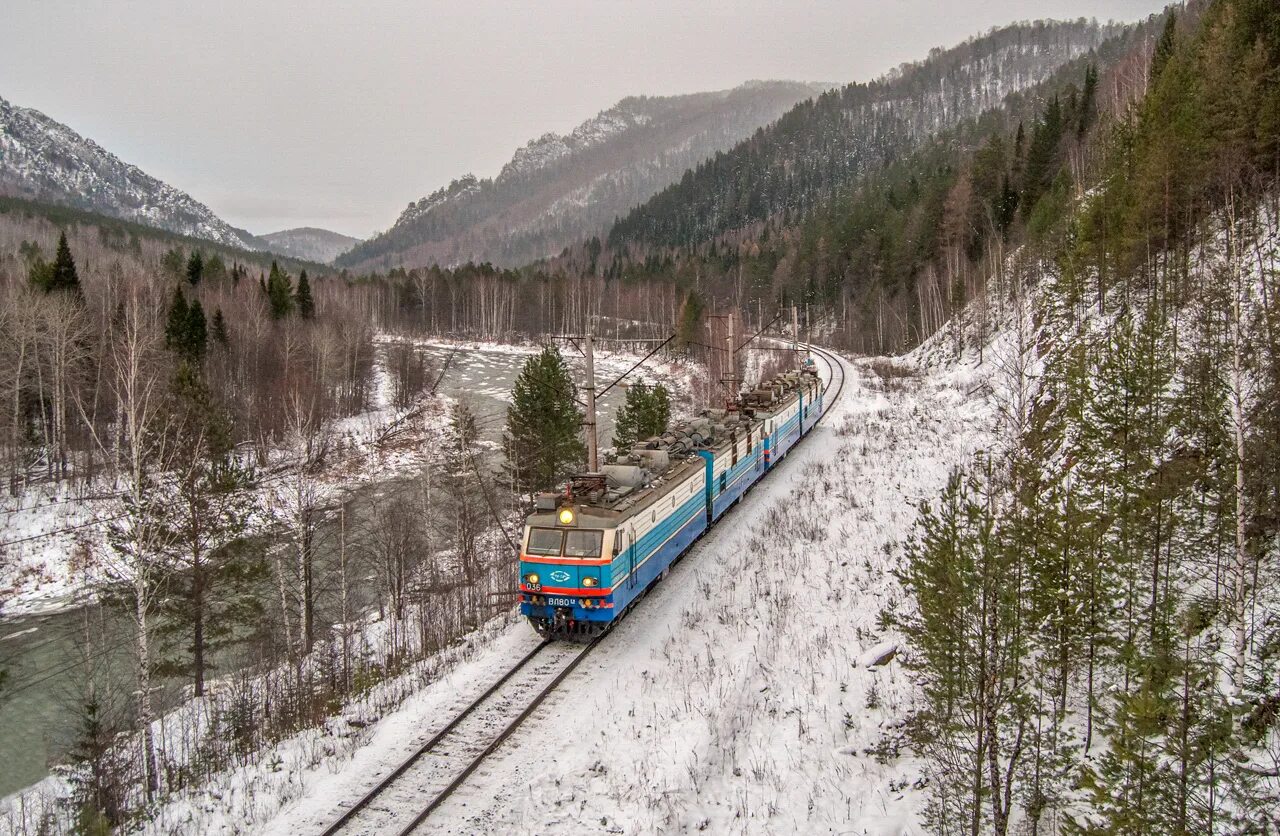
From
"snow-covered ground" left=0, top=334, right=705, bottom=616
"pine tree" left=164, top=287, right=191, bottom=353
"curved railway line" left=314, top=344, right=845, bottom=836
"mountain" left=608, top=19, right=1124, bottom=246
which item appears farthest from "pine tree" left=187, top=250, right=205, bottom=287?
"mountain" left=608, top=19, right=1124, bottom=246

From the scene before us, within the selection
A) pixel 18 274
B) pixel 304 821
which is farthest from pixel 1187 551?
pixel 18 274

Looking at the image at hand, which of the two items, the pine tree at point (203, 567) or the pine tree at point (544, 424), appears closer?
the pine tree at point (203, 567)

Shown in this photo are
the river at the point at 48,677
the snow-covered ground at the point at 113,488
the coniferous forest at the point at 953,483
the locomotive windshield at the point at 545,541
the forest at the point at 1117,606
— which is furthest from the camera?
the snow-covered ground at the point at 113,488

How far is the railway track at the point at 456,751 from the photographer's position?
9789 mm

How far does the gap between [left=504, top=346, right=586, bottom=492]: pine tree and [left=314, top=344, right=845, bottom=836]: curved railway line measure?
650 inches

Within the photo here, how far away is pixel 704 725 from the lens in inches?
463

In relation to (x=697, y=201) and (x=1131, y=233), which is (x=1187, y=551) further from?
(x=697, y=201)

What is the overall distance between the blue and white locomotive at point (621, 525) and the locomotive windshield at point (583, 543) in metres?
0.02

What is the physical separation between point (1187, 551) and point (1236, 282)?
11.9ft

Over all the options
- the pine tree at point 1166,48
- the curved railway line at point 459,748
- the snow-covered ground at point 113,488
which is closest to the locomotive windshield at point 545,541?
the curved railway line at point 459,748

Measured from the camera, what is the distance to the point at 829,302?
97.2m

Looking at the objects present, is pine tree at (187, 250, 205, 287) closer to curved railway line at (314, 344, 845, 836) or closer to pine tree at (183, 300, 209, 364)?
pine tree at (183, 300, 209, 364)

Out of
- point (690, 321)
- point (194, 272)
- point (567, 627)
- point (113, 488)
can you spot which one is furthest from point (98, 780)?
point (194, 272)

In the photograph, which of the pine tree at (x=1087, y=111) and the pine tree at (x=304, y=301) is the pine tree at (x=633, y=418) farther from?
the pine tree at (x=1087, y=111)
